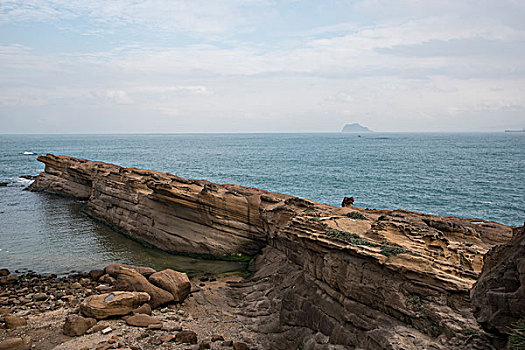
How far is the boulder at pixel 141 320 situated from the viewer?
14.6 m

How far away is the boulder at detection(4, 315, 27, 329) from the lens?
566 inches

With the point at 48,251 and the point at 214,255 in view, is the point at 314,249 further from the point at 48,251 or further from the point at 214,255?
the point at 48,251

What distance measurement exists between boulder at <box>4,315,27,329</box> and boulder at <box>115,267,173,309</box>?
397cm

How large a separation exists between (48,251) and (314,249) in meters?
21.0

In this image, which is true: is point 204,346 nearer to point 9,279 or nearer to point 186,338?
point 186,338

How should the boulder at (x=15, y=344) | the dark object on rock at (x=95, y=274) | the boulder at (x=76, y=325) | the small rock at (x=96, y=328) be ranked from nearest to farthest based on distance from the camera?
1. the boulder at (x=15, y=344)
2. the boulder at (x=76, y=325)
3. the small rock at (x=96, y=328)
4. the dark object on rock at (x=95, y=274)

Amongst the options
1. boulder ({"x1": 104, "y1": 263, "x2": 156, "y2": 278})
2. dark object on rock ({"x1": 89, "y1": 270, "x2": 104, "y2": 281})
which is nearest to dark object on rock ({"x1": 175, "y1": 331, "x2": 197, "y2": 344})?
boulder ({"x1": 104, "y1": 263, "x2": 156, "y2": 278})

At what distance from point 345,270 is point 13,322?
13531 millimetres

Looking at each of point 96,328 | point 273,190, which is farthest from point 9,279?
point 273,190

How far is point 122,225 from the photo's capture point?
100 ft

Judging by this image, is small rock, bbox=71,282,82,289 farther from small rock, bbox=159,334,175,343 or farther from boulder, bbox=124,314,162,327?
small rock, bbox=159,334,175,343

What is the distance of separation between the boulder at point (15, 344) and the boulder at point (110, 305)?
2339 mm

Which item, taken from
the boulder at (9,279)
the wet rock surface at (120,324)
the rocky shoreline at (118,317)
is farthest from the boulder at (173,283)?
the boulder at (9,279)

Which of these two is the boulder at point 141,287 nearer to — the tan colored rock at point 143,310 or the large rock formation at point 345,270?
the tan colored rock at point 143,310
